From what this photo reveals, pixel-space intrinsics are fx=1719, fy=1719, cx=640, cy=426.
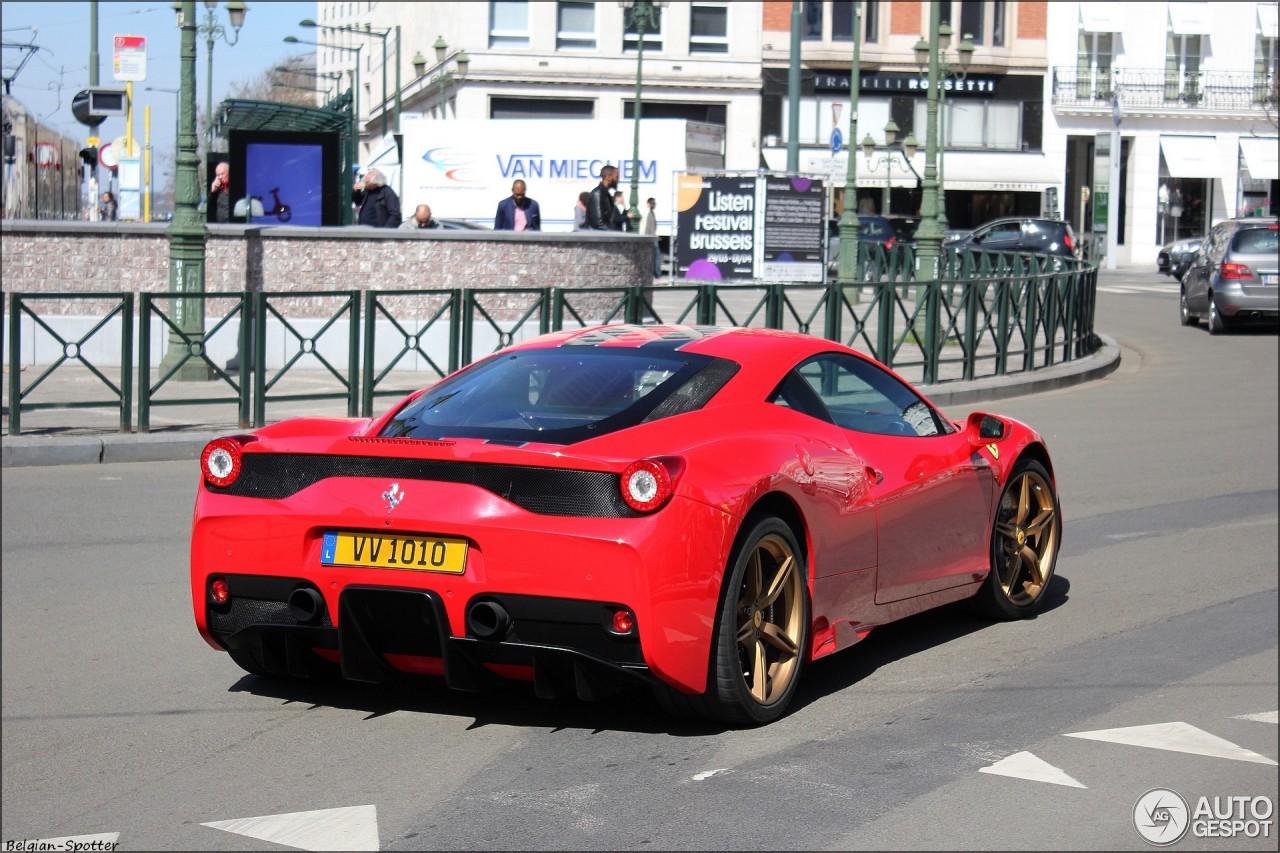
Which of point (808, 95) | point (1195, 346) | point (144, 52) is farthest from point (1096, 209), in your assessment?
point (144, 52)

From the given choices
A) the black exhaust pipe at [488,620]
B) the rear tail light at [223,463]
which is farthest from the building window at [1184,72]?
the black exhaust pipe at [488,620]

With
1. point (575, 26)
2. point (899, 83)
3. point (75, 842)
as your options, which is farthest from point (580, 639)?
point (899, 83)

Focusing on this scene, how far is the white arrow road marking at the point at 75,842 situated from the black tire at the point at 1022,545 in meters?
3.97

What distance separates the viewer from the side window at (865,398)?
6512mm

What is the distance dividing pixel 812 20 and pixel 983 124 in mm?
7653

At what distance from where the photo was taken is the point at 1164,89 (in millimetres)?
64188

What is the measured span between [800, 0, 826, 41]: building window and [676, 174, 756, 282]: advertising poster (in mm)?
34091

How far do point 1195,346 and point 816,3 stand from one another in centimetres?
4200

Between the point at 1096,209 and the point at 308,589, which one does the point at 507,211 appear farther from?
the point at 1096,209

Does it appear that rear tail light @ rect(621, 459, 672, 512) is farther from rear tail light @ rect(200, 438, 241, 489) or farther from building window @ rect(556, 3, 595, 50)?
building window @ rect(556, 3, 595, 50)

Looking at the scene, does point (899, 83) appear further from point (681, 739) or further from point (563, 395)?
point (681, 739)

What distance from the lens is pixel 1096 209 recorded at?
64.4 m

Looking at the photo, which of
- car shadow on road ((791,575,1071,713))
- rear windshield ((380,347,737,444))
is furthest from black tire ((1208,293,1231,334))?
rear windshield ((380,347,737,444))

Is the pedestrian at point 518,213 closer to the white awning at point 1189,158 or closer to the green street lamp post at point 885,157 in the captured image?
the green street lamp post at point 885,157
